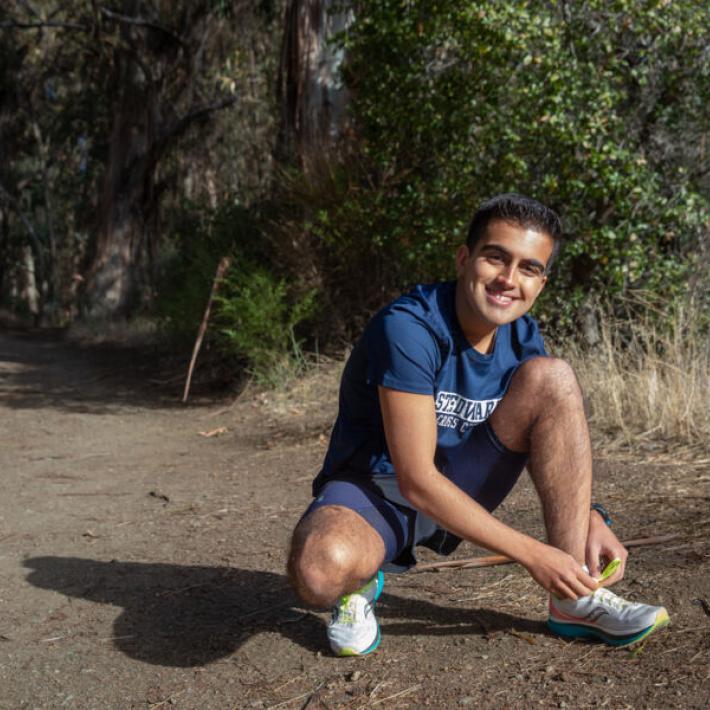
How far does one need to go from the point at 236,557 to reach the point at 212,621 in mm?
824

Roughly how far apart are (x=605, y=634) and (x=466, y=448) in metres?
0.71

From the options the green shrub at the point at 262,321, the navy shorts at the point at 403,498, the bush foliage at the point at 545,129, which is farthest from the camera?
the green shrub at the point at 262,321

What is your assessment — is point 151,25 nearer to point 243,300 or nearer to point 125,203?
point 125,203

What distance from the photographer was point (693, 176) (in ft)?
25.2

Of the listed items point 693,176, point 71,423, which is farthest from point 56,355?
point 693,176

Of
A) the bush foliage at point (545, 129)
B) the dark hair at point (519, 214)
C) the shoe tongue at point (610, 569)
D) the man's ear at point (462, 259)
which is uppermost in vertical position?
the bush foliage at point (545, 129)

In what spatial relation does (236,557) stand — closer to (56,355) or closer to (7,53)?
(56,355)

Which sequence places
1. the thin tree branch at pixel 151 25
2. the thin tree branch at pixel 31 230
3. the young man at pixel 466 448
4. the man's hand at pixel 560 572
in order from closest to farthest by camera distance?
1. the man's hand at pixel 560 572
2. the young man at pixel 466 448
3. the thin tree branch at pixel 151 25
4. the thin tree branch at pixel 31 230

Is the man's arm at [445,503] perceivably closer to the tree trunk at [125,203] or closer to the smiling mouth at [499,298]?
the smiling mouth at [499,298]

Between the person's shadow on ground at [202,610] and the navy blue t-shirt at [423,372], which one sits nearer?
the navy blue t-shirt at [423,372]

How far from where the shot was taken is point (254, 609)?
355cm

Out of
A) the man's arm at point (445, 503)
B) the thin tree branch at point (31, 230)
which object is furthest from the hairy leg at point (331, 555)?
the thin tree branch at point (31, 230)

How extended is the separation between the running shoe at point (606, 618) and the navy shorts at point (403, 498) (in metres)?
0.42

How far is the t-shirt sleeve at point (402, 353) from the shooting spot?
9.12ft
